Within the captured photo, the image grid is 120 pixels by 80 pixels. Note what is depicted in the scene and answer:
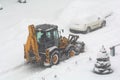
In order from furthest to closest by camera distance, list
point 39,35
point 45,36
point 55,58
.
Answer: point 55,58
point 45,36
point 39,35

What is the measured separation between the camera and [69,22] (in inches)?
1369

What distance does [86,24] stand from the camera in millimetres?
32844

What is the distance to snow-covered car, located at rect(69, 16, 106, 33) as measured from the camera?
107 ft

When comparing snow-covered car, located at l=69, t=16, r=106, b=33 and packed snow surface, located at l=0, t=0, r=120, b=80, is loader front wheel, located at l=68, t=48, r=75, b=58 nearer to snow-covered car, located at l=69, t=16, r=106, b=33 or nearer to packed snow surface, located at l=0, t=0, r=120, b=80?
packed snow surface, located at l=0, t=0, r=120, b=80

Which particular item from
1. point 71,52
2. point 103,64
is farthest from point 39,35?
point 103,64

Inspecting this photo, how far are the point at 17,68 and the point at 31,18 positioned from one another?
11225 millimetres

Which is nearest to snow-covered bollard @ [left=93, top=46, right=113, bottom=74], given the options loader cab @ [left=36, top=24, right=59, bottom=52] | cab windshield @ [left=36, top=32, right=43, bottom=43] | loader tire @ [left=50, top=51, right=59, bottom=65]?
loader tire @ [left=50, top=51, right=59, bottom=65]

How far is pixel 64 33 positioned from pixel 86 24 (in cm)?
210

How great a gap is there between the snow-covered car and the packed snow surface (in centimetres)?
A: 47

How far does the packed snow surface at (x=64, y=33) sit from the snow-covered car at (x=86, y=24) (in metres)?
0.47

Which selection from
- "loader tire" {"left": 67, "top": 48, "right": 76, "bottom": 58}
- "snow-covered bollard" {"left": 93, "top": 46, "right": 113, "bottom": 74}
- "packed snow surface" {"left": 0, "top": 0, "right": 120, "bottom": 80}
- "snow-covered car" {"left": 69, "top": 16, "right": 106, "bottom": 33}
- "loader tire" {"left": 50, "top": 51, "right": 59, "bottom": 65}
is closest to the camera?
"snow-covered bollard" {"left": 93, "top": 46, "right": 113, "bottom": 74}

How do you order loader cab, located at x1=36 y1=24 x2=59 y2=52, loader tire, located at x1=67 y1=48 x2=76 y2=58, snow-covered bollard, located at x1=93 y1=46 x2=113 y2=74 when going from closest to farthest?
snow-covered bollard, located at x1=93 y1=46 x2=113 y2=74, loader cab, located at x1=36 y1=24 x2=59 y2=52, loader tire, located at x1=67 y1=48 x2=76 y2=58

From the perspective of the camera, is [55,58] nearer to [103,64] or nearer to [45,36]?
[45,36]

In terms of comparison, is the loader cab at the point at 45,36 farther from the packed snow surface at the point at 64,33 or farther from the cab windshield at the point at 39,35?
the packed snow surface at the point at 64,33
